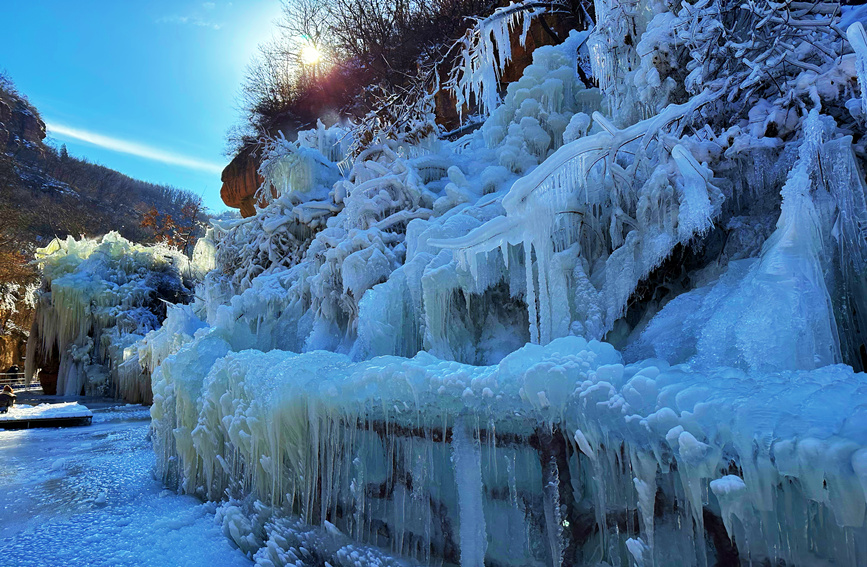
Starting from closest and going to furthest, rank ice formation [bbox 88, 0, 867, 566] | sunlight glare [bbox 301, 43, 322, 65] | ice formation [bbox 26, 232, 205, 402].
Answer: ice formation [bbox 88, 0, 867, 566]
ice formation [bbox 26, 232, 205, 402]
sunlight glare [bbox 301, 43, 322, 65]

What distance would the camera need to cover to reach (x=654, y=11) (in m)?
4.54

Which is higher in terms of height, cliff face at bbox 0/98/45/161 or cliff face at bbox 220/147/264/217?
cliff face at bbox 0/98/45/161

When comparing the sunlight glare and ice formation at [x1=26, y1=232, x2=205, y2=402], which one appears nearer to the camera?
ice formation at [x1=26, y1=232, x2=205, y2=402]

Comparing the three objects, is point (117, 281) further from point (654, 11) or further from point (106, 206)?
point (106, 206)

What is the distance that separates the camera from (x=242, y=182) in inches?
675

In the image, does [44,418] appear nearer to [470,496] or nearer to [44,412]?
[44,412]

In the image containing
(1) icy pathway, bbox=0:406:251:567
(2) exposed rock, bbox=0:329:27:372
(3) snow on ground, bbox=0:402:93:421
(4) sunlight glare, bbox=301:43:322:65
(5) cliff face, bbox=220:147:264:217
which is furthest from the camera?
(2) exposed rock, bbox=0:329:27:372

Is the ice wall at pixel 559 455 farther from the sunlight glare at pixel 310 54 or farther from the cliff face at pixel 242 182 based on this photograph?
the sunlight glare at pixel 310 54

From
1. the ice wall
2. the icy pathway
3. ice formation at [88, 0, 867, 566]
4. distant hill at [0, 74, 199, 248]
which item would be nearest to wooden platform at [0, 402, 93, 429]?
the icy pathway

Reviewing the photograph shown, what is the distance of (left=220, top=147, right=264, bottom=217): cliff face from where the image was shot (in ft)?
55.0

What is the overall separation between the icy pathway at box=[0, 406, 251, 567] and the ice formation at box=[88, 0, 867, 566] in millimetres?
358

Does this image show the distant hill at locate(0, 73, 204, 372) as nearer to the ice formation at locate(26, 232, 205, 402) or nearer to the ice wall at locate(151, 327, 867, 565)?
the ice formation at locate(26, 232, 205, 402)

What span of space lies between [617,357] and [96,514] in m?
5.45

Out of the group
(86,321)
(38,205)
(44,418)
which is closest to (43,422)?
(44,418)
